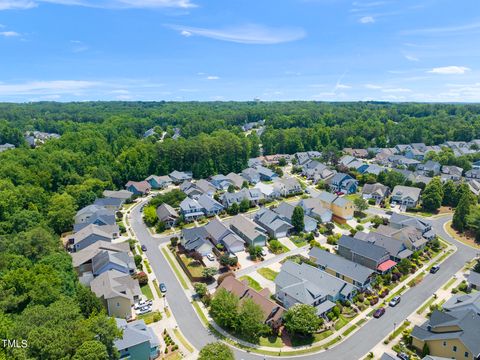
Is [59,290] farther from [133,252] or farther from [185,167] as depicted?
[185,167]

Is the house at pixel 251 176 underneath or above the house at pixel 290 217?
above

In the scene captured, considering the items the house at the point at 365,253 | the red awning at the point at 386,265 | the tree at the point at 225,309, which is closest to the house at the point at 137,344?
the tree at the point at 225,309

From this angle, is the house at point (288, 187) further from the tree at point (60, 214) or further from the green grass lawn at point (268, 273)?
the tree at point (60, 214)

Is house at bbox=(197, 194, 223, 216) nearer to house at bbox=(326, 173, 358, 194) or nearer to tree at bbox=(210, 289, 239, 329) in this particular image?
house at bbox=(326, 173, 358, 194)

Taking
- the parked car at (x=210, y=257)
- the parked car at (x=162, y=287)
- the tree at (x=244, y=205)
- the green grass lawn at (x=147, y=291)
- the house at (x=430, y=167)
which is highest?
the house at (x=430, y=167)

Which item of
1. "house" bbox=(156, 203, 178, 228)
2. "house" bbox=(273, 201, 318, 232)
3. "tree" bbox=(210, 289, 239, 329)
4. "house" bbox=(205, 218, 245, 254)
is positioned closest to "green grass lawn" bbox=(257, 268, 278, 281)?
"house" bbox=(205, 218, 245, 254)

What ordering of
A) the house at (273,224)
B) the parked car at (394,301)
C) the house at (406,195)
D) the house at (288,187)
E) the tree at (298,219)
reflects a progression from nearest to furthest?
the parked car at (394,301) → the house at (273,224) → the tree at (298,219) → the house at (406,195) → the house at (288,187)
